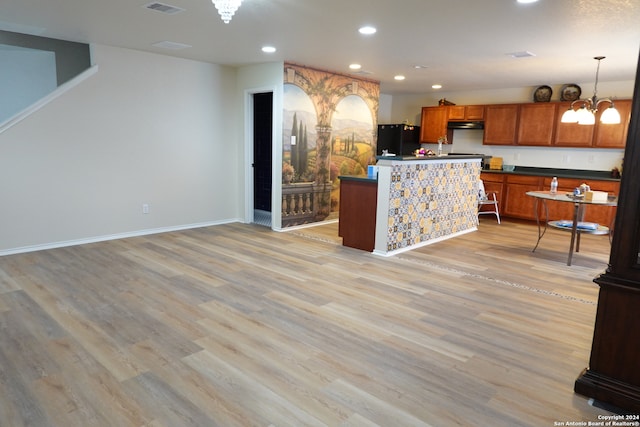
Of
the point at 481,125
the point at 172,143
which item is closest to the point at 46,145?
the point at 172,143

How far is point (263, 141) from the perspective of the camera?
6789 mm

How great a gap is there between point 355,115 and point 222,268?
3922mm

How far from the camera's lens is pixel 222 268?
4.25 meters

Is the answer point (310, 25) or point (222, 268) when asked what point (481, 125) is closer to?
point (310, 25)

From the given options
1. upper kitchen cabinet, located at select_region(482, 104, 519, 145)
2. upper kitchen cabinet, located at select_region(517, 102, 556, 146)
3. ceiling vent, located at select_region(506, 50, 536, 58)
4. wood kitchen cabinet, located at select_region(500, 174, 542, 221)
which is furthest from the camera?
upper kitchen cabinet, located at select_region(482, 104, 519, 145)

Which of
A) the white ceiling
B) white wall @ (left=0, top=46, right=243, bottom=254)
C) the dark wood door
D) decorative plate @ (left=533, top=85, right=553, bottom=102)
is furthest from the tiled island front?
white wall @ (left=0, top=46, right=243, bottom=254)

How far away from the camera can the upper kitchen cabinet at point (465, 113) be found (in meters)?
7.80

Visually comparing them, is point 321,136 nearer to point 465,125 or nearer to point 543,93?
point 465,125

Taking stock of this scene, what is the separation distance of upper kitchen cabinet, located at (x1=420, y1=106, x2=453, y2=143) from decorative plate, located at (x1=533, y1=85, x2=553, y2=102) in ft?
5.39

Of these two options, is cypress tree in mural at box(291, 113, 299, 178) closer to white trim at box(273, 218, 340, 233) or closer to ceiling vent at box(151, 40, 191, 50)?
white trim at box(273, 218, 340, 233)

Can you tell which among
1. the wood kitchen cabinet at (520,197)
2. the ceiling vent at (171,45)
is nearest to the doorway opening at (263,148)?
the ceiling vent at (171,45)

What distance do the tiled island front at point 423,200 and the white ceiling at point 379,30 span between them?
132 centimetres

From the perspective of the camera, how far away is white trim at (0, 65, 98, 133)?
4496 mm

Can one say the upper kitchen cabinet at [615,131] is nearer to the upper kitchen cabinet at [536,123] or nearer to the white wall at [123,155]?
the upper kitchen cabinet at [536,123]
